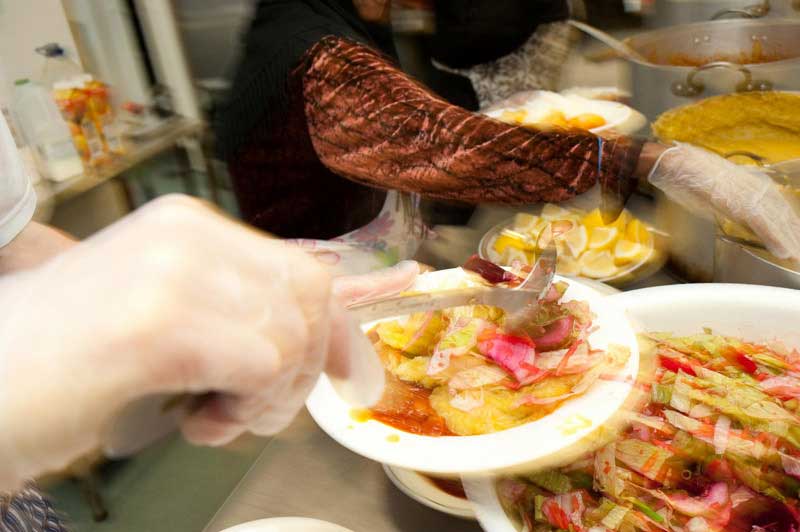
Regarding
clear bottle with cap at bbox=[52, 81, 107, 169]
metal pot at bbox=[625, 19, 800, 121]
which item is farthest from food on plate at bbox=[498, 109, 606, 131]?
clear bottle with cap at bbox=[52, 81, 107, 169]

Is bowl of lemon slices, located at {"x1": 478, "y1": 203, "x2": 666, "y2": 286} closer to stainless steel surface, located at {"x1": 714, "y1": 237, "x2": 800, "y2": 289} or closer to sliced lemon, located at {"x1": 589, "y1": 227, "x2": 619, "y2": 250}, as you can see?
sliced lemon, located at {"x1": 589, "y1": 227, "x2": 619, "y2": 250}

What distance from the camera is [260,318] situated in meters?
0.37

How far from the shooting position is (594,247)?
3.70 ft

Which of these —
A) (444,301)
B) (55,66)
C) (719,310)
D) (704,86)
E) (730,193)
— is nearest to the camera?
(444,301)

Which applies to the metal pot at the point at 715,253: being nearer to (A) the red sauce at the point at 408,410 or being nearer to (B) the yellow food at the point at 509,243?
(B) the yellow food at the point at 509,243

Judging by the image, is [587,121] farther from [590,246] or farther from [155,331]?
[155,331]

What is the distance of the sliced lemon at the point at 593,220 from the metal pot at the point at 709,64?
41 centimetres

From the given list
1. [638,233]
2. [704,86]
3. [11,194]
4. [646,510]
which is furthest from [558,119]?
[11,194]

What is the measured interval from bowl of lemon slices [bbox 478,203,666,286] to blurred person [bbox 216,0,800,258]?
0.16ft

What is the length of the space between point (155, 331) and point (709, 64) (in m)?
1.41

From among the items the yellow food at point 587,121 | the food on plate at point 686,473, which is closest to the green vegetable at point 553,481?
the food on plate at point 686,473

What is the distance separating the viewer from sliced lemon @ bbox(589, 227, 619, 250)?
112 cm

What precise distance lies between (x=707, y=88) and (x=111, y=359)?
55.2 inches

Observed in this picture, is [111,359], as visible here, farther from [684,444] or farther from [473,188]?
[473,188]
